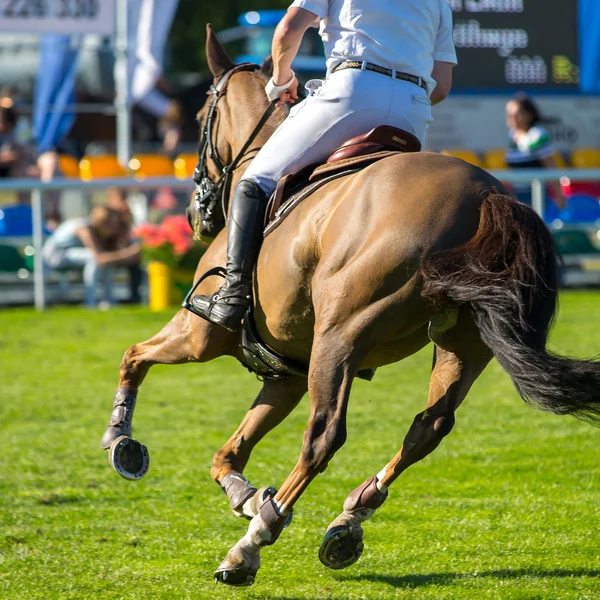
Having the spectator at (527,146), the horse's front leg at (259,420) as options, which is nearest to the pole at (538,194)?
the spectator at (527,146)

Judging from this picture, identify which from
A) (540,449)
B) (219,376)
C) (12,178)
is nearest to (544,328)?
(540,449)

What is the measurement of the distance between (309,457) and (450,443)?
11.5ft

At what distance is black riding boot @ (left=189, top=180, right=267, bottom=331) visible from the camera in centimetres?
505

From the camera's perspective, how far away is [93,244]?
13883 mm

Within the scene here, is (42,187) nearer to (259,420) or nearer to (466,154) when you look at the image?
(466,154)

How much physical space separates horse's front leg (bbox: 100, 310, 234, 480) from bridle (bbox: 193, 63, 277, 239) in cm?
63

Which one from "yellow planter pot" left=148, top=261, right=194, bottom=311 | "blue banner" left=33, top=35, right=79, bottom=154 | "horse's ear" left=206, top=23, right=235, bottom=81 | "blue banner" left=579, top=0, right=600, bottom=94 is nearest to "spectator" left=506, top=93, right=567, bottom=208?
"blue banner" left=579, top=0, right=600, bottom=94

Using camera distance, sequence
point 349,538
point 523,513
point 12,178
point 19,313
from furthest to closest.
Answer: point 12,178 < point 19,313 < point 523,513 < point 349,538

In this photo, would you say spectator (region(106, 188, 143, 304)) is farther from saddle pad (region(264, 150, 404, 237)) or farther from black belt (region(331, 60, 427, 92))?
black belt (region(331, 60, 427, 92))

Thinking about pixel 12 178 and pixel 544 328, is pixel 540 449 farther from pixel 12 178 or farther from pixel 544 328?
pixel 12 178

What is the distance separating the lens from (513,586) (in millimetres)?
4809

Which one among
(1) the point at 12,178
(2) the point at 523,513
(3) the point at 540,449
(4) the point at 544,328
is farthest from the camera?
(1) the point at 12,178

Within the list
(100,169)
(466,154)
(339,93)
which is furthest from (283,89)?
(466,154)

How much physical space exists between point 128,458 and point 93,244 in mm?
8600
